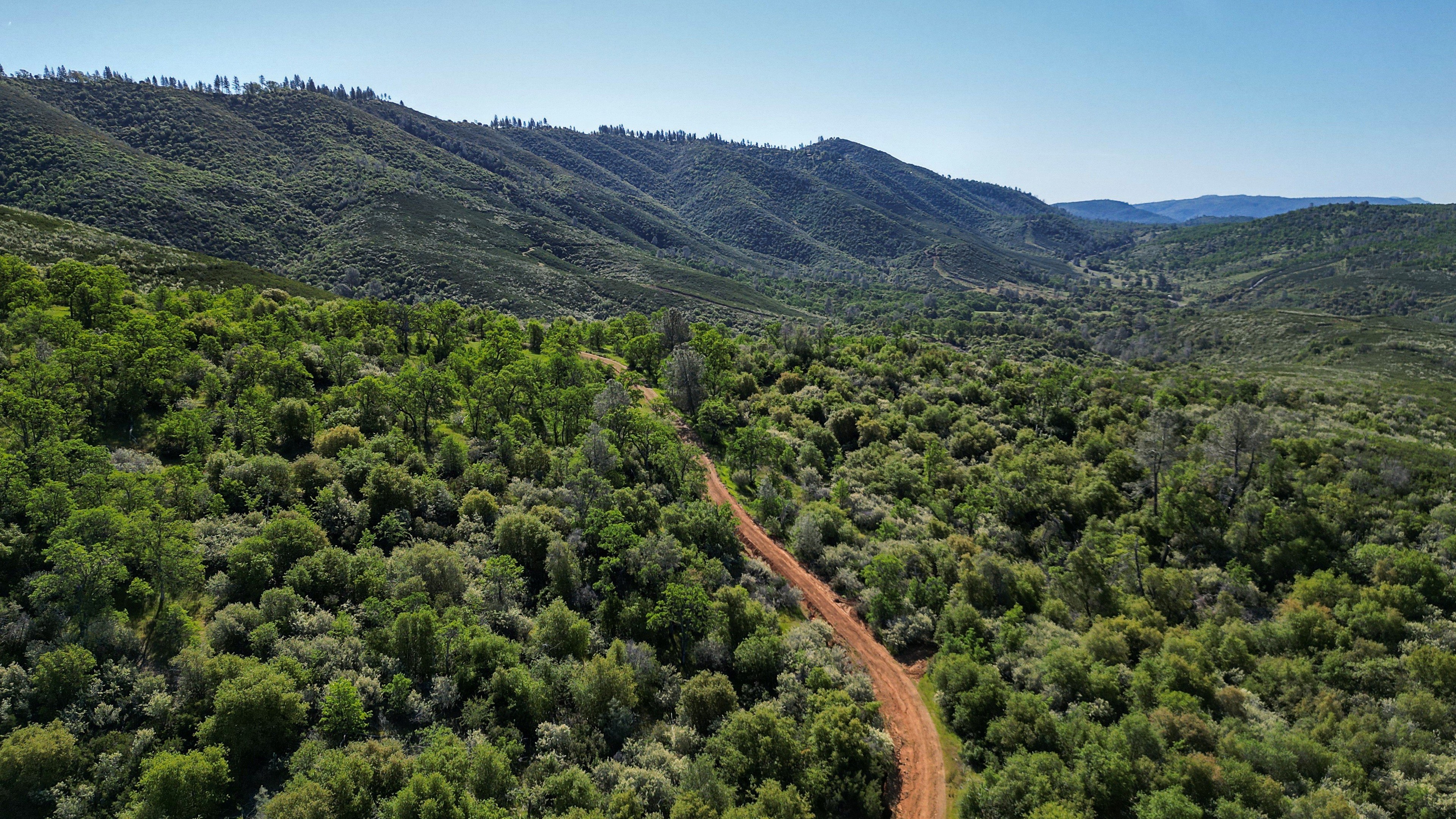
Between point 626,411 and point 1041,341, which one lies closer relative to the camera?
point 626,411

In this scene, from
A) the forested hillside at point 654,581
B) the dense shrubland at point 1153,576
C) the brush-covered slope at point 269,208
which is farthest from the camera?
the brush-covered slope at point 269,208

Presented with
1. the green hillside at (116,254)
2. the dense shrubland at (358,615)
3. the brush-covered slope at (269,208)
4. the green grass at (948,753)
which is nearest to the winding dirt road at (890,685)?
the green grass at (948,753)

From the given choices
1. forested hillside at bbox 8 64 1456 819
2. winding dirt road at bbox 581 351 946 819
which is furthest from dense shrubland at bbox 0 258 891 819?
winding dirt road at bbox 581 351 946 819

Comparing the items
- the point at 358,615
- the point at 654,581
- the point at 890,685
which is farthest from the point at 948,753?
the point at 358,615

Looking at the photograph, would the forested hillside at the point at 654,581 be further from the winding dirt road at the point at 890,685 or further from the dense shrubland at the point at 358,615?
the winding dirt road at the point at 890,685

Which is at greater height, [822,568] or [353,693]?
[353,693]

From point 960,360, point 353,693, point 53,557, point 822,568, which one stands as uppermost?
point 960,360

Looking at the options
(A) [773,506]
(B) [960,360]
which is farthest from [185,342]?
(B) [960,360]

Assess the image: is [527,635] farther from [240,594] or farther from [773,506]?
[773,506]
